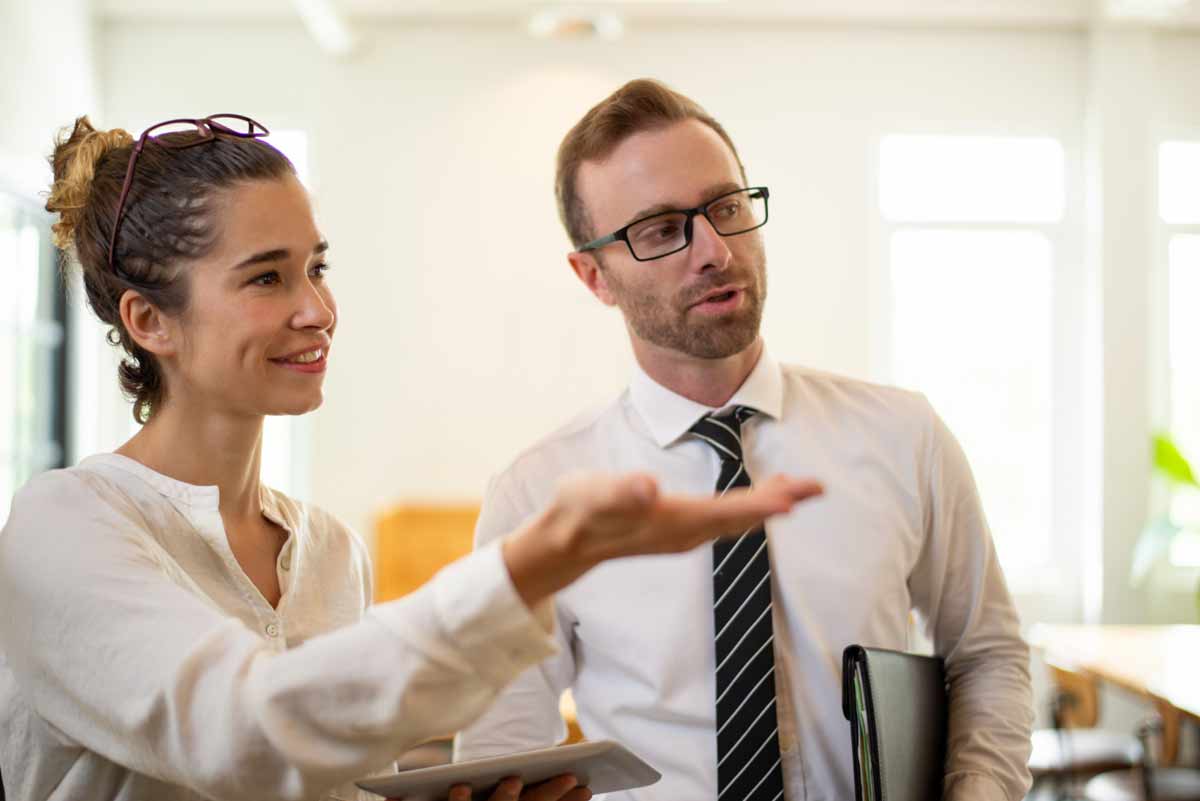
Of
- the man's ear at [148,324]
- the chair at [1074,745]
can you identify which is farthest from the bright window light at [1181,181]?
the man's ear at [148,324]

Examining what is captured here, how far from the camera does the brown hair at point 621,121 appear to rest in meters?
1.88

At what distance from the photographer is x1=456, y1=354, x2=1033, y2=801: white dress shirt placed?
1.66 metres

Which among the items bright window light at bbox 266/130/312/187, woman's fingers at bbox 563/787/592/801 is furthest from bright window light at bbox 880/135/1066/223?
woman's fingers at bbox 563/787/592/801

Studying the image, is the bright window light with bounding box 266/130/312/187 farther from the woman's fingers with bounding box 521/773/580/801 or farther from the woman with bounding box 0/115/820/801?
the woman's fingers with bounding box 521/773/580/801

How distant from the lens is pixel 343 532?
1.70 metres

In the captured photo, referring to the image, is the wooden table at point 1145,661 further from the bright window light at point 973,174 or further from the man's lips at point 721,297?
the bright window light at point 973,174

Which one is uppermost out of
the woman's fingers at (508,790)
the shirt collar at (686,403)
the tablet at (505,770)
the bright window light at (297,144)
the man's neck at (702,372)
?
the bright window light at (297,144)

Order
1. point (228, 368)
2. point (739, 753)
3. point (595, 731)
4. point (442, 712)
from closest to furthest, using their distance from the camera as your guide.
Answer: point (442, 712) → point (228, 368) → point (739, 753) → point (595, 731)

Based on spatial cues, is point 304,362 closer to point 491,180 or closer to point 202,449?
point 202,449

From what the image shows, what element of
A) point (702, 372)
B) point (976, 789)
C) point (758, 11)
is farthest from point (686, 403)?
point (758, 11)

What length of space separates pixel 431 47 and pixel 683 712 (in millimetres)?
5455

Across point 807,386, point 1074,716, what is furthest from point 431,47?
point 807,386

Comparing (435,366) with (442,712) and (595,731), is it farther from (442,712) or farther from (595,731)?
(442,712)

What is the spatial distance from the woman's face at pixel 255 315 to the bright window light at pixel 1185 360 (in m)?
6.07
